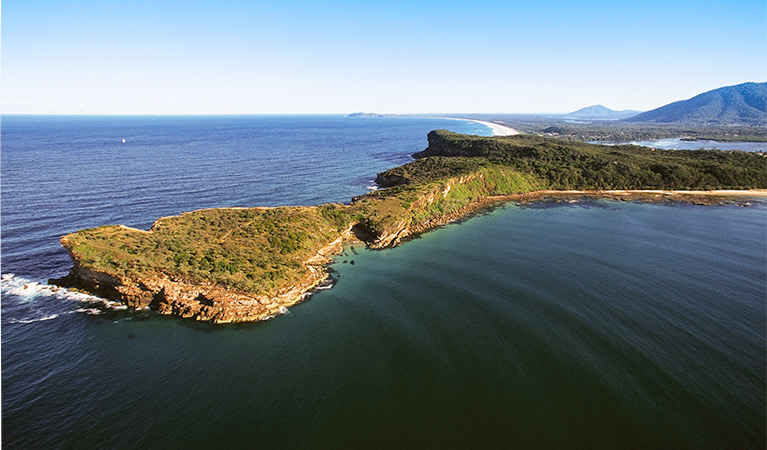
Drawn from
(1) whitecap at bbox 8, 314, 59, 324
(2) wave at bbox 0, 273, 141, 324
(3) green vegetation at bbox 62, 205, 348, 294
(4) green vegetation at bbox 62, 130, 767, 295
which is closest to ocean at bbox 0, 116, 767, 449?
(2) wave at bbox 0, 273, 141, 324

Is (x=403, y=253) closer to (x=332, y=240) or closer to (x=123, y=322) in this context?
(x=332, y=240)

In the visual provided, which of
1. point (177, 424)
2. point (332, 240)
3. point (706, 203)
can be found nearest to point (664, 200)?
point (706, 203)

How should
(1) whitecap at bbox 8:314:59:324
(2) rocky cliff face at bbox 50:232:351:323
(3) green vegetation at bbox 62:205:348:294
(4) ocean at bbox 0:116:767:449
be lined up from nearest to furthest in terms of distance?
(4) ocean at bbox 0:116:767:449 → (1) whitecap at bbox 8:314:59:324 → (2) rocky cliff face at bbox 50:232:351:323 → (3) green vegetation at bbox 62:205:348:294

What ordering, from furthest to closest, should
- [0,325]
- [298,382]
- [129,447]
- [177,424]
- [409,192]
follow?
[409,192]
[0,325]
[298,382]
[177,424]
[129,447]

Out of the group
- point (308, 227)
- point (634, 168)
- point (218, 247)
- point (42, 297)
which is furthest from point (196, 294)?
point (634, 168)

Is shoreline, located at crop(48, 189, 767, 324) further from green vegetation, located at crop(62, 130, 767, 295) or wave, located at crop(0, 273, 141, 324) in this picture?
wave, located at crop(0, 273, 141, 324)

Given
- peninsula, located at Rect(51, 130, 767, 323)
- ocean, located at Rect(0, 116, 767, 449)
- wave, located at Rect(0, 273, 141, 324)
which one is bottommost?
ocean, located at Rect(0, 116, 767, 449)

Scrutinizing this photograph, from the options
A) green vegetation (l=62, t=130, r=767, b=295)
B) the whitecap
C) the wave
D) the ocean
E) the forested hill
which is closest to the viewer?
the ocean
